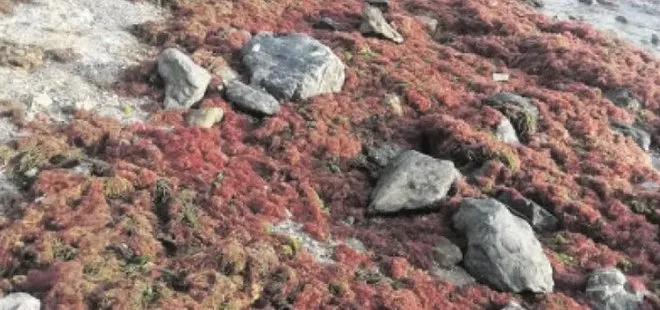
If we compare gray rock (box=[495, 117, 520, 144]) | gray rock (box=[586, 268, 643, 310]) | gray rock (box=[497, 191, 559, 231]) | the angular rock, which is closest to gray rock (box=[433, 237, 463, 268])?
gray rock (box=[497, 191, 559, 231])

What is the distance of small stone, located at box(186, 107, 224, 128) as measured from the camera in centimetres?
2230

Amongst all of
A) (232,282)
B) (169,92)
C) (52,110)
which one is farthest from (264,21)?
(232,282)

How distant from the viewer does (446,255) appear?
758 inches

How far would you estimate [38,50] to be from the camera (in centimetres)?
2327

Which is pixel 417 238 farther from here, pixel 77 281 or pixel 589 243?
pixel 77 281

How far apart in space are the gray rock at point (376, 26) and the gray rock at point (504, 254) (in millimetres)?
12872

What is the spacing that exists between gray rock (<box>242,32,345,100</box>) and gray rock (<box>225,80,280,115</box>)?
0.76m

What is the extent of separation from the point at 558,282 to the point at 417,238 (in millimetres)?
3893

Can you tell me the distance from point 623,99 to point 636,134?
2.37m

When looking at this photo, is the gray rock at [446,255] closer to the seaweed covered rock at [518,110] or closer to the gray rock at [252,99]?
the gray rock at [252,99]

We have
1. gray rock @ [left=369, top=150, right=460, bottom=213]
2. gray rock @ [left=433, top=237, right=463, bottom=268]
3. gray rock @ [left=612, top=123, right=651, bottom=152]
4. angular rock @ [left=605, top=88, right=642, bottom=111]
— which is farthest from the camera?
angular rock @ [left=605, top=88, right=642, bottom=111]

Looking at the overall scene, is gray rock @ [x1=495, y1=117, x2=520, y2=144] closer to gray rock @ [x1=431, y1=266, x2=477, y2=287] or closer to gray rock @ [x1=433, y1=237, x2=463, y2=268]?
gray rock @ [x1=433, y1=237, x2=463, y2=268]

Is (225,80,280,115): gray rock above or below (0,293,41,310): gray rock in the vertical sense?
below

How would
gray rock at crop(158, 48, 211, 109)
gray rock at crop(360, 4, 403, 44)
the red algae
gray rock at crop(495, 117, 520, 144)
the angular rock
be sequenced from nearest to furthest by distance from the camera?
1. the red algae
2. gray rock at crop(158, 48, 211, 109)
3. gray rock at crop(495, 117, 520, 144)
4. the angular rock
5. gray rock at crop(360, 4, 403, 44)
